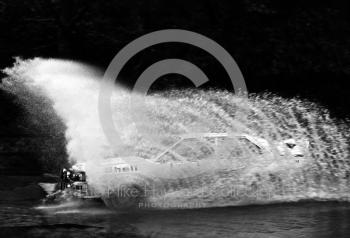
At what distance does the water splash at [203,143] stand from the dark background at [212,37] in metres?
6.39

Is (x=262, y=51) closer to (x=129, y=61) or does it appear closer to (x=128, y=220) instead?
(x=129, y=61)

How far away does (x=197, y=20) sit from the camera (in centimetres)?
2309

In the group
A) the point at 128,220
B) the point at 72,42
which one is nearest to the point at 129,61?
the point at 72,42

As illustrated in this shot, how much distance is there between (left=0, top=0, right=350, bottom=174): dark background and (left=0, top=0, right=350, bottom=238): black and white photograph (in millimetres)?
54

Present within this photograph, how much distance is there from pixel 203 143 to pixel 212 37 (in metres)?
12.2

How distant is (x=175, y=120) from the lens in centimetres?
1296

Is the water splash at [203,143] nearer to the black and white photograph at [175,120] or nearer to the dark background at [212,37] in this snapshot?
the black and white photograph at [175,120]

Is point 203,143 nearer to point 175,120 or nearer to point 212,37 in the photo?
point 175,120

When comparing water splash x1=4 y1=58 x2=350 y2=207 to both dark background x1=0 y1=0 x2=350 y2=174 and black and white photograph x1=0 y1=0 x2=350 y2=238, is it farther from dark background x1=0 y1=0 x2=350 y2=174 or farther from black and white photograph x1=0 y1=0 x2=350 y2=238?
dark background x1=0 y1=0 x2=350 y2=174

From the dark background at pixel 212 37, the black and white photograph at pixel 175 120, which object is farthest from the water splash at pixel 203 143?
the dark background at pixel 212 37

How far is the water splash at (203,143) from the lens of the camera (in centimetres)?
1052

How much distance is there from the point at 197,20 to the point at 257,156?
1304cm

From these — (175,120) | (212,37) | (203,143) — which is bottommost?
(203,143)

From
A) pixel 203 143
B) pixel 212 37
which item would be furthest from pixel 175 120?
pixel 212 37
